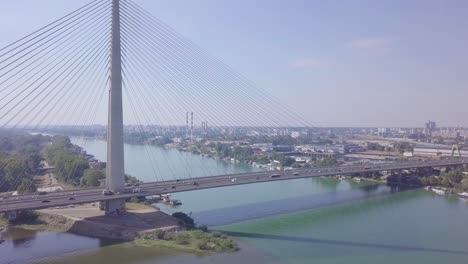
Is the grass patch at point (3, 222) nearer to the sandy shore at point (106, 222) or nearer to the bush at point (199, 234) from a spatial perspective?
the sandy shore at point (106, 222)

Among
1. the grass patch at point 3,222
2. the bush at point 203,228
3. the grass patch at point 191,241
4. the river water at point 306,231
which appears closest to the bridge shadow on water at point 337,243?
the river water at point 306,231

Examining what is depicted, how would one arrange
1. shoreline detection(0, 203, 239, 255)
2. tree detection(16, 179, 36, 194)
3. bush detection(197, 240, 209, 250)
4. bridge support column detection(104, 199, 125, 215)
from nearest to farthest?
bush detection(197, 240, 209, 250) → shoreline detection(0, 203, 239, 255) → bridge support column detection(104, 199, 125, 215) → tree detection(16, 179, 36, 194)

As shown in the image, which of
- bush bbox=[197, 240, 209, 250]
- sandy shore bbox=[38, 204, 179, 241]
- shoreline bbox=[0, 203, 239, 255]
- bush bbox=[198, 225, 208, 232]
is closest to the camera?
bush bbox=[197, 240, 209, 250]

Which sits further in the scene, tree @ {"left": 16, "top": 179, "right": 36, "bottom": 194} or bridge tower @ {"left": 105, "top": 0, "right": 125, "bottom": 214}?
tree @ {"left": 16, "top": 179, "right": 36, "bottom": 194}

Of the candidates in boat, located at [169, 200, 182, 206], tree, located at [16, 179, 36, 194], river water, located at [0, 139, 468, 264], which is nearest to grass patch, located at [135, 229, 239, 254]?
river water, located at [0, 139, 468, 264]

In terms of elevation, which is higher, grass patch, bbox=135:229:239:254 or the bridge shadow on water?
grass patch, bbox=135:229:239:254

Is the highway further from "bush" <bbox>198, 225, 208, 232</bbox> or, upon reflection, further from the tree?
the tree

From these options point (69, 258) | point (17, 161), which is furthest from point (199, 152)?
point (69, 258)
